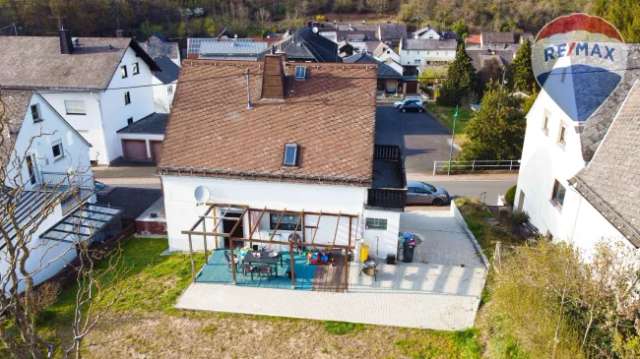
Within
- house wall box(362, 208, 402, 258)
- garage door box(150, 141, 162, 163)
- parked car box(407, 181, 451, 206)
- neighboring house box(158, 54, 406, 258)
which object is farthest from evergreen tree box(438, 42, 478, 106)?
house wall box(362, 208, 402, 258)

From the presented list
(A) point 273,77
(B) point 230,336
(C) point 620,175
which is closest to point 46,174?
(A) point 273,77

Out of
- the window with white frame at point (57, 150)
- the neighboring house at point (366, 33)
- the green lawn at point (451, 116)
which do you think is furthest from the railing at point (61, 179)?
the neighboring house at point (366, 33)

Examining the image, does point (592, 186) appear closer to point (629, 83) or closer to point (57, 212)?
point (629, 83)

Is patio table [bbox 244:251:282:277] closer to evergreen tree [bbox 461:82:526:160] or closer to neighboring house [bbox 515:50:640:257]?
neighboring house [bbox 515:50:640:257]

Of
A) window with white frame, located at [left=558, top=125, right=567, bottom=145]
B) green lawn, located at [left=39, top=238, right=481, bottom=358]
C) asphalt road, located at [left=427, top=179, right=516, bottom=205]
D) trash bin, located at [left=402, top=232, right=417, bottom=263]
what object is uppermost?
window with white frame, located at [left=558, top=125, right=567, bottom=145]

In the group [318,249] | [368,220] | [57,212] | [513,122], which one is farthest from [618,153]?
[57,212]

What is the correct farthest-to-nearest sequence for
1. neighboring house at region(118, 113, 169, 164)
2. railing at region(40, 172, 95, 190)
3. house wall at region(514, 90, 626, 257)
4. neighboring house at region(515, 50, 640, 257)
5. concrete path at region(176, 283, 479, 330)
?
1. neighboring house at region(118, 113, 169, 164)
2. railing at region(40, 172, 95, 190)
3. house wall at region(514, 90, 626, 257)
4. concrete path at region(176, 283, 479, 330)
5. neighboring house at region(515, 50, 640, 257)

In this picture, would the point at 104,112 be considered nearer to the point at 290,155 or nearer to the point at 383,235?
the point at 290,155

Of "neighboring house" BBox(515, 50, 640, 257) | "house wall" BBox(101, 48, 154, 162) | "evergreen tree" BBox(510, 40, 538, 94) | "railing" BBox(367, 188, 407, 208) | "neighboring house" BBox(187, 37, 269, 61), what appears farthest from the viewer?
"evergreen tree" BBox(510, 40, 538, 94)
